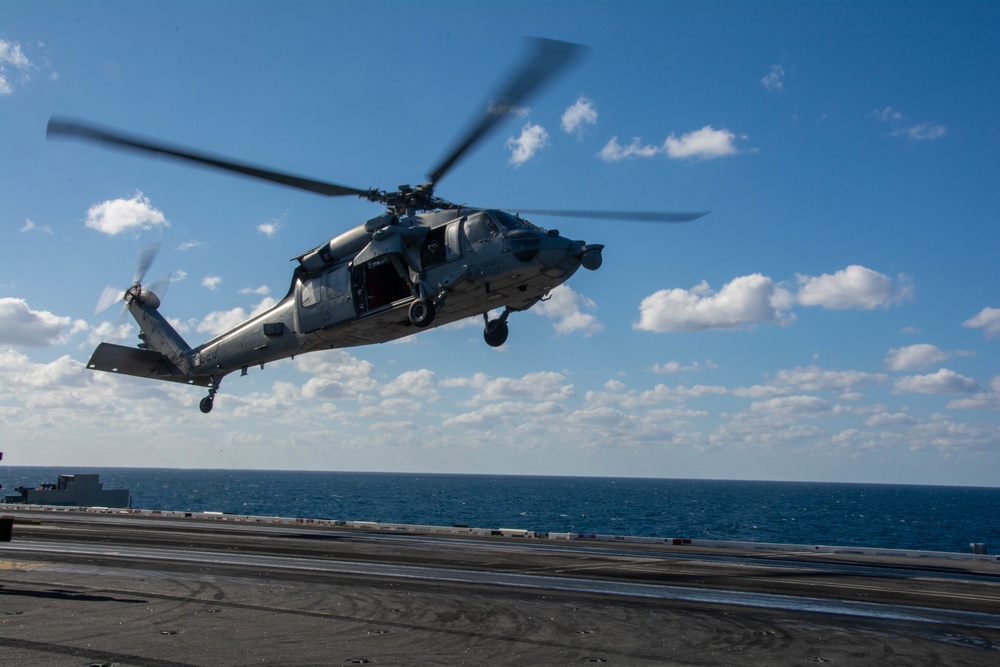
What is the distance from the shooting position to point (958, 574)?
21.5 meters

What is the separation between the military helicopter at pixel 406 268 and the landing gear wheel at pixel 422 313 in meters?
0.03

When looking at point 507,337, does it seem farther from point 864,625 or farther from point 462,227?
point 864,625

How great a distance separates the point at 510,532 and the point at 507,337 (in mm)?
12839

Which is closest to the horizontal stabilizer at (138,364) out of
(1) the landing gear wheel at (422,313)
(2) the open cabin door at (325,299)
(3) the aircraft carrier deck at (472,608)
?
(2) the open cabin door at (325,299)

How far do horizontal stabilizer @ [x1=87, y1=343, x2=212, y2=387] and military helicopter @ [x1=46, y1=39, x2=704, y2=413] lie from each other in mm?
3841

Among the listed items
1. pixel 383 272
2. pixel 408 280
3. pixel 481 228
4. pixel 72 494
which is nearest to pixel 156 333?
pixel 383 272

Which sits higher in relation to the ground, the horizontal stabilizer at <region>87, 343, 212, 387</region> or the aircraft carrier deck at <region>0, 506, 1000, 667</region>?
the horizontal stabilizer at <region>87, 343, 212, 387</region>

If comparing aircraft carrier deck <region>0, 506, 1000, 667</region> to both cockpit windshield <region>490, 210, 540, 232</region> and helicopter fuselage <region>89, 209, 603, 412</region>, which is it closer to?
helicopter fuselage <region>89, 209, 603, 412</region>

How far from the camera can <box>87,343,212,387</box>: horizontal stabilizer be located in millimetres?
30625

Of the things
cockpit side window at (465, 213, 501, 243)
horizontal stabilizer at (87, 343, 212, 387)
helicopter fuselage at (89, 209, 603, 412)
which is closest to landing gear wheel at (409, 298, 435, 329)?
helicopter fuselage at (89, 209, 603, 412)

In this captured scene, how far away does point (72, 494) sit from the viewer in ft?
200

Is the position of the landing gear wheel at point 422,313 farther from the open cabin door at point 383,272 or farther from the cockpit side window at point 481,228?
the cockpit side window at point 481,228

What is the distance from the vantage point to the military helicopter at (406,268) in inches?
851

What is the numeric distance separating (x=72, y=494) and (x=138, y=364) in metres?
36.3
